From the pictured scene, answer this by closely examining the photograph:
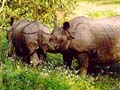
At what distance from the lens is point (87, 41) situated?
10195 millimetres

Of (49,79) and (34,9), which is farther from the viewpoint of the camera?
(34,9)

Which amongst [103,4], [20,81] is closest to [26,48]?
[20,81]

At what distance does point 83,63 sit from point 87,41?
0.46 metres

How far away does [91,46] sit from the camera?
33.7 feet

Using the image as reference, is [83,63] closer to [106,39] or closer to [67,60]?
[67,60]

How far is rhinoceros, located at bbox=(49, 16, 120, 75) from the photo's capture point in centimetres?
1024

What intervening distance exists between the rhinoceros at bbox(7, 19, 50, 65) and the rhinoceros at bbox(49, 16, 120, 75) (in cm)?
48

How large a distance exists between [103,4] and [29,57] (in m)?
12.2

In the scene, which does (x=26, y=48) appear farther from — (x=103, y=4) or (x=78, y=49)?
(x=103, y=4)

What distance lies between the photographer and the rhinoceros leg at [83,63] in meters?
10.3

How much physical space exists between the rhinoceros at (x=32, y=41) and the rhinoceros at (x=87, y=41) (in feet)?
1.59

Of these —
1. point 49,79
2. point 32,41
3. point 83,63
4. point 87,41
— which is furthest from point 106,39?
point 49,79

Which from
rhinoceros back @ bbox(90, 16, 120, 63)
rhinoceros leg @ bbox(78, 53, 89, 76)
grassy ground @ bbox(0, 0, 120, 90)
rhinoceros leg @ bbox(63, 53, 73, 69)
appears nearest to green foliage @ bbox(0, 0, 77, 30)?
grassy ground @ bbox(0, 0, 120, 90)

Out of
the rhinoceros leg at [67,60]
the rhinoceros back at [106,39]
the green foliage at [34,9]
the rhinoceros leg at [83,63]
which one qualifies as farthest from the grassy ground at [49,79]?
the green foliage at [34,9]
